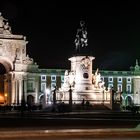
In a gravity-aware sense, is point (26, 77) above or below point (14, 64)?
below

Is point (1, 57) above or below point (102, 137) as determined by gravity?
above

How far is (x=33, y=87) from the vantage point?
346ft

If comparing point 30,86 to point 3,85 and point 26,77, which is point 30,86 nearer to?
point 26,77

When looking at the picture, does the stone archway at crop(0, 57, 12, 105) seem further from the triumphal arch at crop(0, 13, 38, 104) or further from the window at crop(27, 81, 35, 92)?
the window at crop(27, 81, 35, 92)

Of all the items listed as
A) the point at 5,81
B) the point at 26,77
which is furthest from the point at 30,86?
the point at 5,81

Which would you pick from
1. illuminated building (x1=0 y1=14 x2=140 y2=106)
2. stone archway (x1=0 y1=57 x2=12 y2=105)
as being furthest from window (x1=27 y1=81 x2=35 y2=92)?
stone archway (x1=0 y1=57 x2=12 y2=105)

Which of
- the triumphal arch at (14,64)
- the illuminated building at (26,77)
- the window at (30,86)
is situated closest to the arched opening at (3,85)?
the illuminated building at (26,77)

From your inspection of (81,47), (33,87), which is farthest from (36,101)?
(81,47)

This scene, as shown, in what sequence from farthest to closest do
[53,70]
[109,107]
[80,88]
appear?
[53,70] < [80,88] < [109,107]

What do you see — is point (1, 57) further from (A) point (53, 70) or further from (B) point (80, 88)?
(B) point (80, 88)

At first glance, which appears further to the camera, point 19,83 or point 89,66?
point 19,83

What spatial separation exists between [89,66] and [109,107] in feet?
32.4

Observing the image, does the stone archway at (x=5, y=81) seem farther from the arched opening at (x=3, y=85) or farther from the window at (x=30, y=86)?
the window at (x=30, y=86)

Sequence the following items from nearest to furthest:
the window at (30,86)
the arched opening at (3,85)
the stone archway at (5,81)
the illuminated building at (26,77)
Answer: the illuminated building at (26,77), the stone archway at (5,81), the window at (30,86), the arched opening at (3,85)
